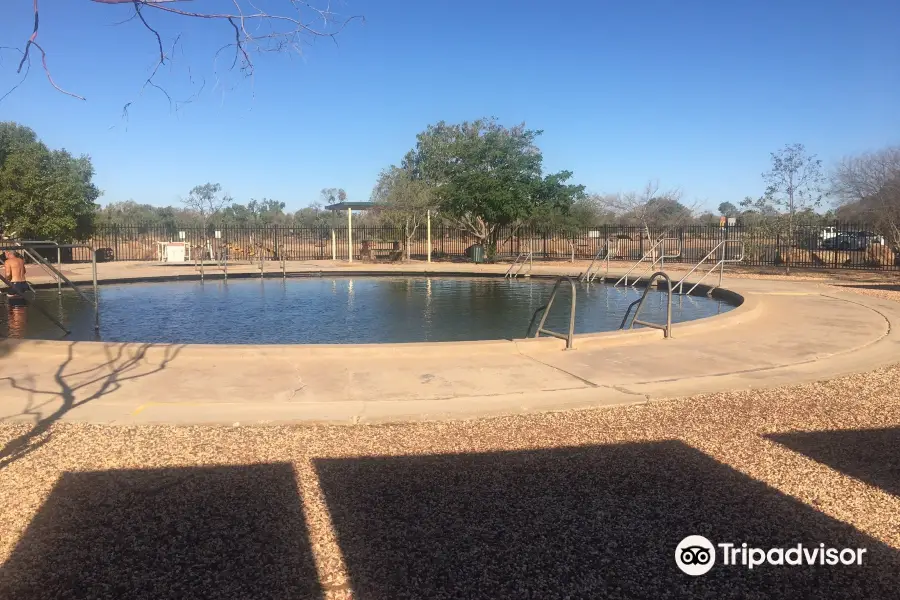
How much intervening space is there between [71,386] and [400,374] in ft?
11.4

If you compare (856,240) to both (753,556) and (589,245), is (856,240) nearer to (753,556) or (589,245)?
(589,245)

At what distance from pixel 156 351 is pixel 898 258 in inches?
1047

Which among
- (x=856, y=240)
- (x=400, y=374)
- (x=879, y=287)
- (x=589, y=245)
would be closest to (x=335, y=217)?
(x=589, y=245)

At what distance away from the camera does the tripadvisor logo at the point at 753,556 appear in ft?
10.7

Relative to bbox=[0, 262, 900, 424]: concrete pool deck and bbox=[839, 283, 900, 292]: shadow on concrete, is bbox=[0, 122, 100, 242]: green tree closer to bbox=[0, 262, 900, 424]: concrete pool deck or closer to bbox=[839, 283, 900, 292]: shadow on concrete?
bbox=[0, 262, 900, 424]: concrete pool deck

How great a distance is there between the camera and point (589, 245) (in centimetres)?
4294

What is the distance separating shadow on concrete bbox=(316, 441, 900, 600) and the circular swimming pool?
20.6ft

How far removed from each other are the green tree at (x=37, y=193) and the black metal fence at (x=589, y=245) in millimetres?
2990

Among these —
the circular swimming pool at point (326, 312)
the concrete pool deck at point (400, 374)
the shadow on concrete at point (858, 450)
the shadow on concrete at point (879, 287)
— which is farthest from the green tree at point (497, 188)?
the shadow on concrete at point (858, 450)

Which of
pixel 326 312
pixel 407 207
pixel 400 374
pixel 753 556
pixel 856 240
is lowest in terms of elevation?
pixel 753 556

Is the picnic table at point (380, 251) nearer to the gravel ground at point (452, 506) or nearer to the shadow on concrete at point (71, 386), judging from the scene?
the shadow on concrete at point (71, 386)

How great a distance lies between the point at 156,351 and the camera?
8.11 m

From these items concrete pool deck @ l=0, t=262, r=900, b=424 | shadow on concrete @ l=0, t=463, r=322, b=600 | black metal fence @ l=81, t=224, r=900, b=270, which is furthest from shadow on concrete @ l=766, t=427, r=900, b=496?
black metal fence @ l=81, t=224, r=900, b=270

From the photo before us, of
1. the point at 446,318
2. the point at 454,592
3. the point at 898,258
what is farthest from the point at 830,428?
the point at 898,258
